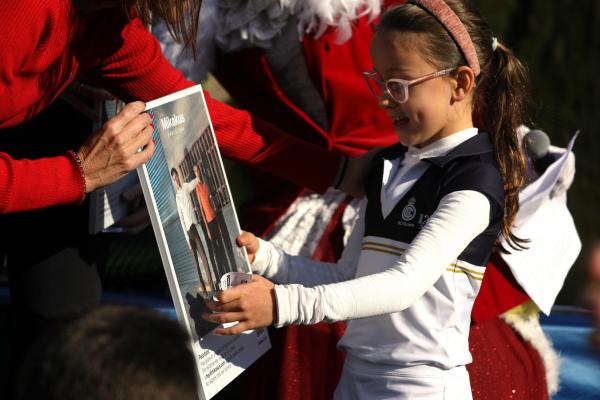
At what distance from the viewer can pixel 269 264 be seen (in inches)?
69.1

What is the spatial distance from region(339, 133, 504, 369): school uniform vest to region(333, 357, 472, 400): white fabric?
0.02m

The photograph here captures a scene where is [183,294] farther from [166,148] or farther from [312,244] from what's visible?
[312,244]

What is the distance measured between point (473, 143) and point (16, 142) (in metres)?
0.94

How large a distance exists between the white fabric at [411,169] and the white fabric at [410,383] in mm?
271

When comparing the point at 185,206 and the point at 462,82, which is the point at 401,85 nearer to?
the point at 462,82

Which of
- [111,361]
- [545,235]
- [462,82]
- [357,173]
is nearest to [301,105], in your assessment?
[357,173]

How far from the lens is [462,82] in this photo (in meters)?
1.64

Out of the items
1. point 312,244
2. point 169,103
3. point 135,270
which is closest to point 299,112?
point 312,244

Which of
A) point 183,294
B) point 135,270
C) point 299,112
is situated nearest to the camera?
point 183,294

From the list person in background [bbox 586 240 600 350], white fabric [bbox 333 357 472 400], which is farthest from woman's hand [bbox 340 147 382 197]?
person in background [bbox 586 240 600 350]

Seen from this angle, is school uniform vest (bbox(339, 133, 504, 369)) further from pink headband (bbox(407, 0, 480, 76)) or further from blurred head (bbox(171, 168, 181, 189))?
blurred head (bbox(171, 168, 181, 189))

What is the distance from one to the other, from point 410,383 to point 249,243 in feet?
1.24

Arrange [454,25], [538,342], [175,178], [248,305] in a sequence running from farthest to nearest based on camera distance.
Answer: [538,342] < [454,25] < [175,178] < [248,305]

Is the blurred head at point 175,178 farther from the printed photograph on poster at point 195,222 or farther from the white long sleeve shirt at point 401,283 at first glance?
the white long sleeve shirt at point 401,283
